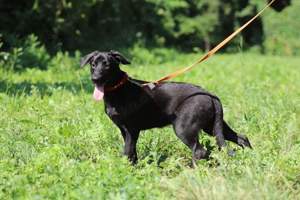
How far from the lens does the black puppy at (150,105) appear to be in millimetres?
7012

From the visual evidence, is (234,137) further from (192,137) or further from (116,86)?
(116,86)

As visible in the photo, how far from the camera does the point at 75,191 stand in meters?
5.39

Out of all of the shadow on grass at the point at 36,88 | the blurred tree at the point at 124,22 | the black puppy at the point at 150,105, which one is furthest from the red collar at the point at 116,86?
the blurred tree at the point at 124,22

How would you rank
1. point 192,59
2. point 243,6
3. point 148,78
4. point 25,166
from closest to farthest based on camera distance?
point 25,166 < point 148,78 < point 192,59 < point 243,6

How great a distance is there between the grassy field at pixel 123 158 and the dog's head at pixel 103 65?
743mm

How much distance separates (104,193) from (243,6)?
73.6 feet

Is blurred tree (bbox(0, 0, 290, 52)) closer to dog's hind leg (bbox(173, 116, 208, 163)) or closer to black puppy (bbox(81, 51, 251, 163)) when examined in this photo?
black puppy (bbox(81, 51, 251, 163))

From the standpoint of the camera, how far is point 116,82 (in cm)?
715

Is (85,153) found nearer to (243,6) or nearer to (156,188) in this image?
(156,188)

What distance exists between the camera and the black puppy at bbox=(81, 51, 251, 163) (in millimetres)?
7012

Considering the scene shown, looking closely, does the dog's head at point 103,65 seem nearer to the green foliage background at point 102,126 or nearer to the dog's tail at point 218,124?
the green foliage background at point 102,126

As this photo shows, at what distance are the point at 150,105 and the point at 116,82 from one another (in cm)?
42

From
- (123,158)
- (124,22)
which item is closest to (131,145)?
(123,158)

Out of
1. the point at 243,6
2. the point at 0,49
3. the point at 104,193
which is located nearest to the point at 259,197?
the point at 104,193
